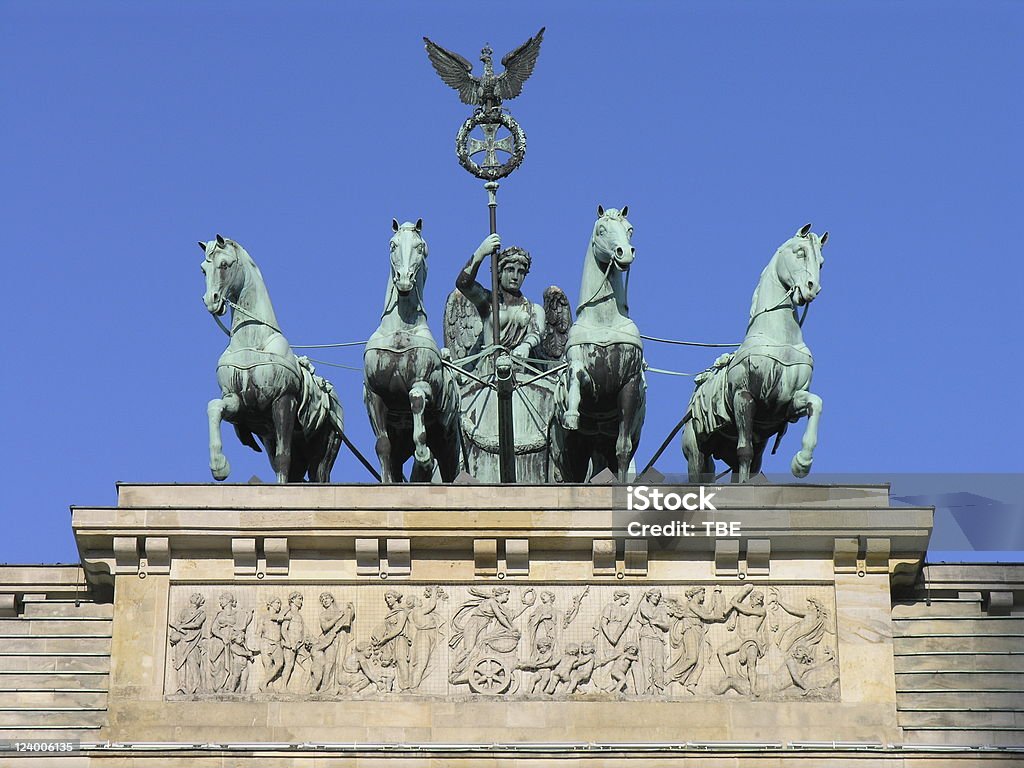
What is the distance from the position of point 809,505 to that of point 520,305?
699cm

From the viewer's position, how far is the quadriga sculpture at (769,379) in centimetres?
3189

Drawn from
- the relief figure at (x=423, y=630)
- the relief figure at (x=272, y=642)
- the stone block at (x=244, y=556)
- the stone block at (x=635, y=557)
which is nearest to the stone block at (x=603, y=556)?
the stone block at (x=635, y=557)

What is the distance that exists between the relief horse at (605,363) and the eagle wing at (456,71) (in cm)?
322

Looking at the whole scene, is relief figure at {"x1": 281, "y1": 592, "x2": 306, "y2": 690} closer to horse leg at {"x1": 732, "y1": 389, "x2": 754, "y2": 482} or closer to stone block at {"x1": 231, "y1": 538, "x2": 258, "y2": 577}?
stone block at {"x1": 231, "y1": 538, "x2": 258, "y2": 577}

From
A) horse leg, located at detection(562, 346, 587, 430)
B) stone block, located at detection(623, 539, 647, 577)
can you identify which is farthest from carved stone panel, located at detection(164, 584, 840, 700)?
horse leg, located at detection(562, 346, 587, 430)

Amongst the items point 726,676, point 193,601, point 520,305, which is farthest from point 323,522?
point 520,305

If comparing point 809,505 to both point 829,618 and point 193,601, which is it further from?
point 193,601

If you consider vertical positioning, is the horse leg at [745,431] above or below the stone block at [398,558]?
above

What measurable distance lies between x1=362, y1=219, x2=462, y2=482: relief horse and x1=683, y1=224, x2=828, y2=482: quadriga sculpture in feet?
8.54

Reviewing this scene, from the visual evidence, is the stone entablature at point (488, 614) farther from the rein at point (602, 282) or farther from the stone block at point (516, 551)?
the rein at point (602, 282)

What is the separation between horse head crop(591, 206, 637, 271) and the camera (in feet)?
106

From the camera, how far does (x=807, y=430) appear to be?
3162cm

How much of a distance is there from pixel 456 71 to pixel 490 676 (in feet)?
25.6

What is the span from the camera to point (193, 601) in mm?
30953
